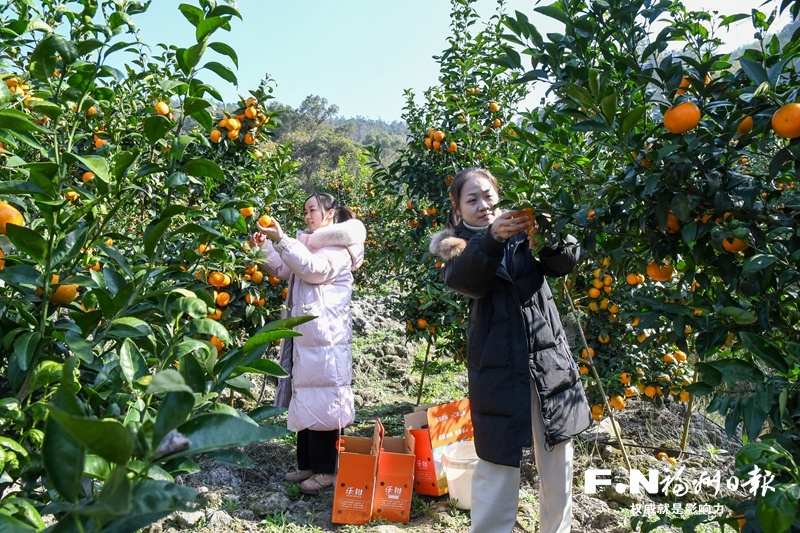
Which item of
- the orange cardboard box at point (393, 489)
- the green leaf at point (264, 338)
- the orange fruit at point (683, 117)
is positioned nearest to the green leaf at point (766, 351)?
the orange fruit at point (683, 117)

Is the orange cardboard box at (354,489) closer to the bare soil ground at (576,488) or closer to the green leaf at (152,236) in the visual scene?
the bare soil ground at (576,488)

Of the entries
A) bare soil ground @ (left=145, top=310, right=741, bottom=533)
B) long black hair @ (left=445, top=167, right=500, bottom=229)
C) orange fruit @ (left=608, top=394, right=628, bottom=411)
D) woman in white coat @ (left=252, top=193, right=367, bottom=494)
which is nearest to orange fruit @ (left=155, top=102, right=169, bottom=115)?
woman in white coat @ (left=252, top=193, right=367, bottom=494)

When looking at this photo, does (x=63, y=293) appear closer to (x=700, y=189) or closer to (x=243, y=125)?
(x=700, y=189)

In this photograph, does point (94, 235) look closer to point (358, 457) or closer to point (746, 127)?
point (746, 127)

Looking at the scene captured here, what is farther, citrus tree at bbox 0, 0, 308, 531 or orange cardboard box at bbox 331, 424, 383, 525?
orange cardboard box at bbox 331, 424, 383, 525

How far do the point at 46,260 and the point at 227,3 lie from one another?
1.58 ft

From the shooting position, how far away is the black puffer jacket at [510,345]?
2.11m

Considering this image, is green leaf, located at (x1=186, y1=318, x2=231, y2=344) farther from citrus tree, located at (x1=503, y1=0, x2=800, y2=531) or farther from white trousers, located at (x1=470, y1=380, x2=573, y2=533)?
white trousers, located at (x1=470, y1=380, x2=573, y2=533)

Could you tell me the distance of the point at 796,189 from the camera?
54.6 inches

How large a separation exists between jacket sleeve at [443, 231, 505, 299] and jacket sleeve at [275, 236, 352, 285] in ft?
3.51

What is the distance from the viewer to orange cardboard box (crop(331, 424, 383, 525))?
2.77 metres

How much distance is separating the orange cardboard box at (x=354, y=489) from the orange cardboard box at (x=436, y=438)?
346 millimetres

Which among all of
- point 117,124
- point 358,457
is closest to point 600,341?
point 358,457

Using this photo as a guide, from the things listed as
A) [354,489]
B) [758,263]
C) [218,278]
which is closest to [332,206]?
[218,278]
